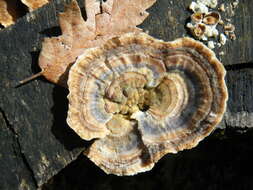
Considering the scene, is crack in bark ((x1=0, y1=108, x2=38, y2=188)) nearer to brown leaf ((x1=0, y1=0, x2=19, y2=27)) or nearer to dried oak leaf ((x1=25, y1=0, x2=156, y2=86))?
dried oak leaf ((x1=25, y1=0, x2=156, y2=86))

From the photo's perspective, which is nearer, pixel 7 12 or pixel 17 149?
pixel 17 149

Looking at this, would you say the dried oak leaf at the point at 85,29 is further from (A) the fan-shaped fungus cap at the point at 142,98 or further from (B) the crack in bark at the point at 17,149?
(B) the crack in bark at the point at 17,149

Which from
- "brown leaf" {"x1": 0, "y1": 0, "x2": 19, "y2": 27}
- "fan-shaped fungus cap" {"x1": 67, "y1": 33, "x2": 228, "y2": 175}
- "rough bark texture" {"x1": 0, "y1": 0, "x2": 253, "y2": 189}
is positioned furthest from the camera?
"brown leaf" {"x1": 0, "y1": 0, "x2": 19, "y2": 27}

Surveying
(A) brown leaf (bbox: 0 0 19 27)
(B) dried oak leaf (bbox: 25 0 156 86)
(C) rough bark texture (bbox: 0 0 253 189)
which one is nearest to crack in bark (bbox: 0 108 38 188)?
(C) rough bark texture (bbox: 0 0 253 189)

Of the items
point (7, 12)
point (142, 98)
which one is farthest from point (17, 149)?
point (7, 12)

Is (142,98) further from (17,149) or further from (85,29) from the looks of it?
(17,149)
